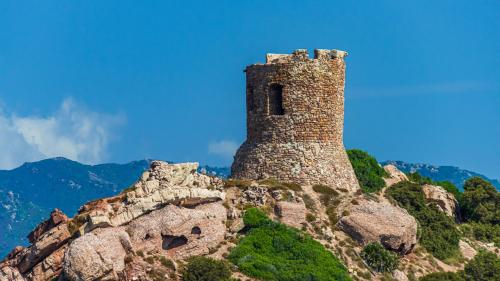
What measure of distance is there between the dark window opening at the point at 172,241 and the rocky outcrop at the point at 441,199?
766 inches

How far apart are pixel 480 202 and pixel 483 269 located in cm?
1398

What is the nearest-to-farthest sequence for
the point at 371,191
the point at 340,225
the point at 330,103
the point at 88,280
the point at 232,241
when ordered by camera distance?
the point at 88,280 < the point at 232,241 < the point at 340,225 < the point at 330,103 < the point at 371,191

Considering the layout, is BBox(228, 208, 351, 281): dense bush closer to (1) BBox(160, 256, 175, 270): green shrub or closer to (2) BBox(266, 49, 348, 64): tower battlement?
(1) BBox(160, 256, 175, 270): green shrub

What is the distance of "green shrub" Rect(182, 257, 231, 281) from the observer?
39219mm

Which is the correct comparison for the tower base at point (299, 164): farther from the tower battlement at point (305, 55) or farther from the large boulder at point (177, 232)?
the large boulder at point (177, 232)

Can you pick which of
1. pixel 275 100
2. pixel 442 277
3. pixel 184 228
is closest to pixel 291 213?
pixel 184 228

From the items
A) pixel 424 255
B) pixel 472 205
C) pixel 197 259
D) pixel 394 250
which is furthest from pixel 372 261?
pixel 472 205

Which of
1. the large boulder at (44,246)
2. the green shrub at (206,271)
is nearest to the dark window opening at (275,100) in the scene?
the green shrub at (206,271)

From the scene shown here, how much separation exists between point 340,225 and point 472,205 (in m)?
18.3

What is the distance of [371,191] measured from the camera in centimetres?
5381

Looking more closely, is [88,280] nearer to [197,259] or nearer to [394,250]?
[197,259]

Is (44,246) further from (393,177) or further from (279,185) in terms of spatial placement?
(393,177)

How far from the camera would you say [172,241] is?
41.7 meters

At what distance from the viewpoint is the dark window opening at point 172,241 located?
136 ft
